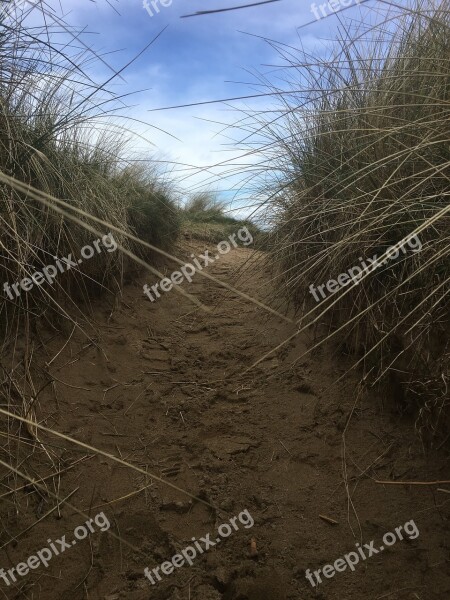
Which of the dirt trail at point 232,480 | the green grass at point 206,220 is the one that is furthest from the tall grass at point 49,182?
the green grass at point 206,220

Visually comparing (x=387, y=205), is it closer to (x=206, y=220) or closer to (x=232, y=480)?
(x=232, y=480)

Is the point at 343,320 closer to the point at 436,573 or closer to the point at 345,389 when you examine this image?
the point at 345,389

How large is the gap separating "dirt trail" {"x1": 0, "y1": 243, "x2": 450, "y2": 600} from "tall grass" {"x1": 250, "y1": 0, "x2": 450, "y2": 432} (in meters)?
0.29

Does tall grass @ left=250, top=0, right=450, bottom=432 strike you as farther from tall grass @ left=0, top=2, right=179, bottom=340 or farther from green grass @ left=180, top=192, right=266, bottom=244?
green grass @ left=180, top=192, right=266, bottom=244

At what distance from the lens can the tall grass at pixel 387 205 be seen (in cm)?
229

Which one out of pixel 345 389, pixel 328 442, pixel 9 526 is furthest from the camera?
pixel 345 389

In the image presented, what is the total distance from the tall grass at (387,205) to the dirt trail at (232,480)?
29 cm

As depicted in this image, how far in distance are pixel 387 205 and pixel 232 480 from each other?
1.40m

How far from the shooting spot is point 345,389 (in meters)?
3.02

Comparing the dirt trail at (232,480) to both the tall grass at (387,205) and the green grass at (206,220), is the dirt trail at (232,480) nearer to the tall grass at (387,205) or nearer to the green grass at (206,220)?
the tall grass at (387,205)

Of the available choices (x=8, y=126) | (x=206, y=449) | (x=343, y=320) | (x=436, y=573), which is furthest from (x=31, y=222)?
(x=436, y=573)

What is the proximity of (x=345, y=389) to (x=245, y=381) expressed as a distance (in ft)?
2.31

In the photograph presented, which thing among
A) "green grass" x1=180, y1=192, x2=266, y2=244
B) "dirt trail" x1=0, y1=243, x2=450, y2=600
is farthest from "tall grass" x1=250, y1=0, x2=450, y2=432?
"green grass" x1=180, y1=192, x2=266, y2=244

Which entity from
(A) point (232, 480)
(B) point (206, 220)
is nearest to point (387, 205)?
(A) point (232, 480)
